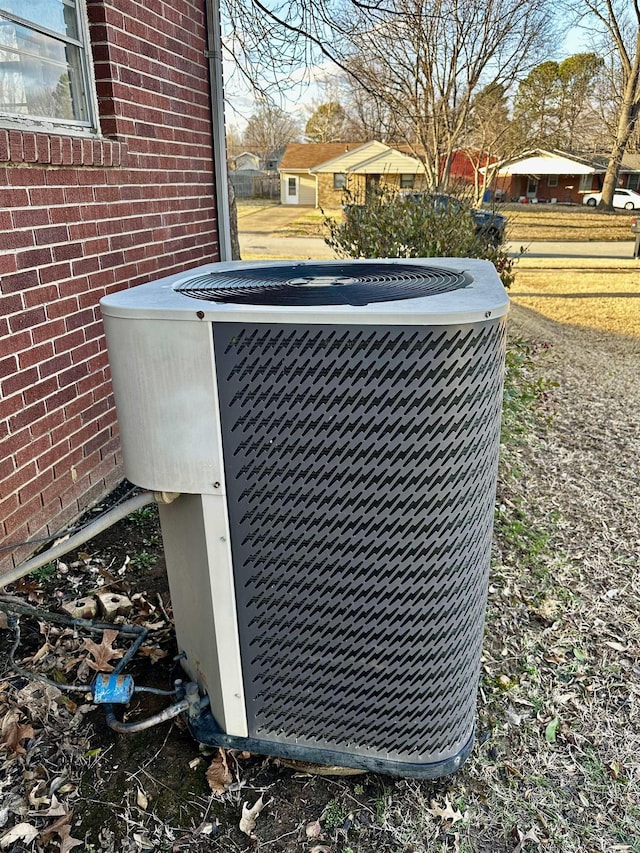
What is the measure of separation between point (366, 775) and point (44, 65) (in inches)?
126

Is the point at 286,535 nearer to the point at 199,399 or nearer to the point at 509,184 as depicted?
the point at 199,399

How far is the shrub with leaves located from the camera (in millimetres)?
5555

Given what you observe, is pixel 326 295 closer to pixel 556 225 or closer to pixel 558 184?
pixel 556 225

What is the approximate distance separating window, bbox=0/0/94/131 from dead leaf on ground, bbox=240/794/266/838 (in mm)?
2602

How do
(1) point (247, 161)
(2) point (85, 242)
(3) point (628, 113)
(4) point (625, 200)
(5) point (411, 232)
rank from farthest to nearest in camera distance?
(1) point (247, 161) < (4) point (625, 200) < (3) point (628, 113) < (5) point (411, 232) < (2) point (85, 242)

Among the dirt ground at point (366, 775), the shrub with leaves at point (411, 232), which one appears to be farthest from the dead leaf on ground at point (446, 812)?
the shrub with leaves at point (411, 232)

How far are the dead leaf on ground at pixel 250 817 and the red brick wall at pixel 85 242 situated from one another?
144 centimetres

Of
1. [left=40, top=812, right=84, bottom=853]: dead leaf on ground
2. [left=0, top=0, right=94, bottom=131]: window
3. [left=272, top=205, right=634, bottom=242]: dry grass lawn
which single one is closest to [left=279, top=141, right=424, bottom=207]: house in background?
[left=272, top=205, right=634, bottom=242]: dry grass lawn

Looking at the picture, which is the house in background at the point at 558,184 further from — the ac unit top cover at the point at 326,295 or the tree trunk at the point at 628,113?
the ac unit top cover at the point at 326,295

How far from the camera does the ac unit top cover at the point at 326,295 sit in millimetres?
Result: 1385

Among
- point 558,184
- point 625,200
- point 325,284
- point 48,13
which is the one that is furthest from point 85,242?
point 558,184

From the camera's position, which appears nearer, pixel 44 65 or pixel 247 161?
pixel 44 65

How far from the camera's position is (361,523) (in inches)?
60.2

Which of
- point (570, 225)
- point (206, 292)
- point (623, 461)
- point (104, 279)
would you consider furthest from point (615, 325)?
point (570, 225)
